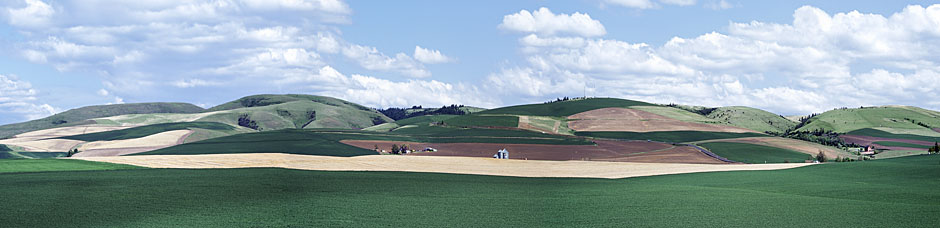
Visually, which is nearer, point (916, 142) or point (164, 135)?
point (916, 142)

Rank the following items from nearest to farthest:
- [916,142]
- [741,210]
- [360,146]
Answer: [741,210]
[360,146]
[916,142]

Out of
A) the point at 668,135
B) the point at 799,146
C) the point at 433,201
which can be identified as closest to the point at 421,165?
the point at 433,201

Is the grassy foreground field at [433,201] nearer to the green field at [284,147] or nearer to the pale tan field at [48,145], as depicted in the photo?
the green field at [284,147]

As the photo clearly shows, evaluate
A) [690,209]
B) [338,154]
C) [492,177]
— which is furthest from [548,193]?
[338,154]

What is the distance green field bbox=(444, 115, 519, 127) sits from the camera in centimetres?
14175

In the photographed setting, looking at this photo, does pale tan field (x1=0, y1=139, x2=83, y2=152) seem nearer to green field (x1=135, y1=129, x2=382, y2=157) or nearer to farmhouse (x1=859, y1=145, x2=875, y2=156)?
green field (x1=135, y1=129, x2=382, y2=157)

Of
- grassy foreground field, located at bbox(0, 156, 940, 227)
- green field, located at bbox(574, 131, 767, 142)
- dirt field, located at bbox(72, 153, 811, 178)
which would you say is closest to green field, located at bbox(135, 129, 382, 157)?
dirt field, located at bbox(72, 153, 811, 178)

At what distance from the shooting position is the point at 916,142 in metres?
127

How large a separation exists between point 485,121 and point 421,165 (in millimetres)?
78610

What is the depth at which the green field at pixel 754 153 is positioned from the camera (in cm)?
8512

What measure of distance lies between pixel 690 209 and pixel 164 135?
147 metres

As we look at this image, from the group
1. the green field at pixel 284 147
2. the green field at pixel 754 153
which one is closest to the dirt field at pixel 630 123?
the green field at pixel 754 153

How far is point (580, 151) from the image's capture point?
96.2 m

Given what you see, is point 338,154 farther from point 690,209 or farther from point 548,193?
point 690,209
